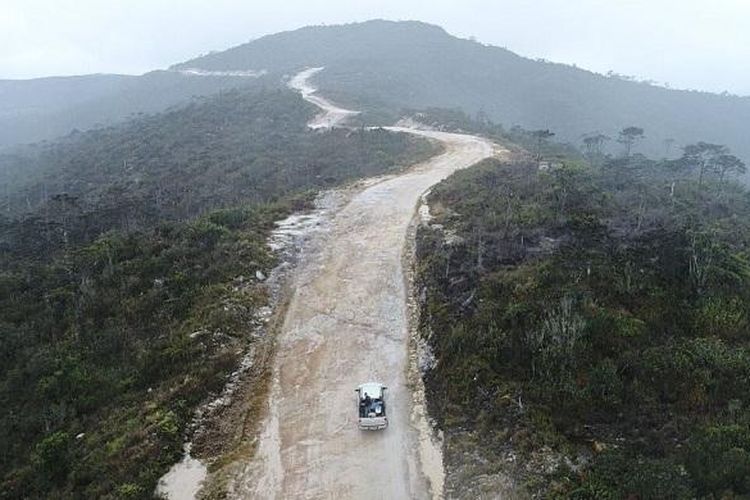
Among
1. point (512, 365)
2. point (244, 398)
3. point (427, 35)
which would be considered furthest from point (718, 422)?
point (427, 35)

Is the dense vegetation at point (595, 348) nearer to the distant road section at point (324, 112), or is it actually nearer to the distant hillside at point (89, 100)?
the distant road section at point (324, 112)

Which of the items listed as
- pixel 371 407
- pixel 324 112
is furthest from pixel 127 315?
pixel 324 112

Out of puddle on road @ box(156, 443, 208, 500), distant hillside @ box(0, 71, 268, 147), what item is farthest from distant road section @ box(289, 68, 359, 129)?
puddle on road @ box(156, 443, 208, 500)

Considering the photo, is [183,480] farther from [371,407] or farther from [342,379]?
[342,379]

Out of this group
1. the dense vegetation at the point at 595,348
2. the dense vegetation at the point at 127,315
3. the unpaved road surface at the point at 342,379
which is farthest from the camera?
the dense vegetation at the point at 127,315

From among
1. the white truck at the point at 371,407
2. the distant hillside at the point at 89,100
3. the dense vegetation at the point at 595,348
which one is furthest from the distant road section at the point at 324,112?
the white truck at the point at 371,407

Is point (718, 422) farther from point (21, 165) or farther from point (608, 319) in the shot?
point (21, 165)

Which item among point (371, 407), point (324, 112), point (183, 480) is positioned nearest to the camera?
point (183, 480)
